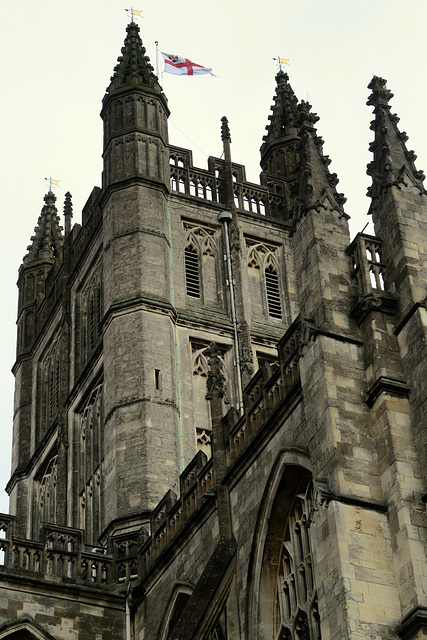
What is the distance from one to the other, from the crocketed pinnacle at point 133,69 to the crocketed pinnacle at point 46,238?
736 cm

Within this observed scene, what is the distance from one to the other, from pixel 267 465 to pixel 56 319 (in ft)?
67.7

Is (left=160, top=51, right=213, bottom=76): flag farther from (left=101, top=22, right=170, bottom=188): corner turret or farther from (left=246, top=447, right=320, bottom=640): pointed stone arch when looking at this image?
(left=246, top=447, right=320, bottom=640): pointed stone arch

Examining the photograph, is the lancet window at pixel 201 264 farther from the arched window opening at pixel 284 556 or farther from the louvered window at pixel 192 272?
the arched window opening at pixel 284 556

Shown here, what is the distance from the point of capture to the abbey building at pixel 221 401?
1711cm

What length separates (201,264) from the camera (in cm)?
3525

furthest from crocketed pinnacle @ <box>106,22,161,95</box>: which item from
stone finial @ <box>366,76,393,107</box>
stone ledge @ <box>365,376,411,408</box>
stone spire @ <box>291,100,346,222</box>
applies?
stone ledge @ <box>365,376,411,408</box>

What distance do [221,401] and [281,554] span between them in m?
4.01

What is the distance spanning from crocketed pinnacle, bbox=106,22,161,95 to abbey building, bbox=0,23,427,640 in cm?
8

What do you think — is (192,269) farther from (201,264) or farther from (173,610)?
(173,610)

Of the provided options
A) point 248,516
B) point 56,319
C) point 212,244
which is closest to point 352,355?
point 248,516

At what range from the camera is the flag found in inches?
1608

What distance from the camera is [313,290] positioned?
19.2 metres

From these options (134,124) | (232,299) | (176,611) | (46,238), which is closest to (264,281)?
(232,299)

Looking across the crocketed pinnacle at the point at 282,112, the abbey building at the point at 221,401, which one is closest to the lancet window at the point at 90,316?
the abbey building at the point at 221,401
